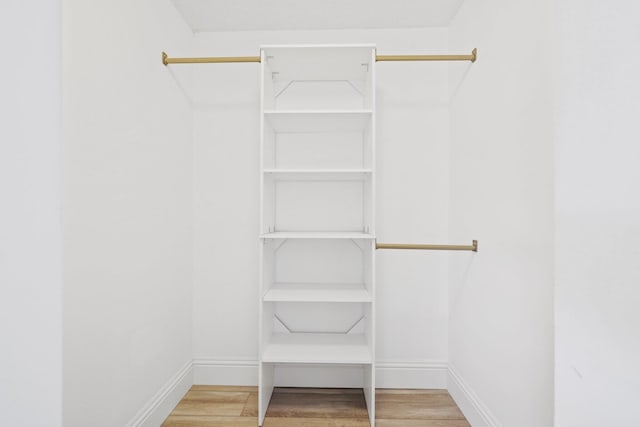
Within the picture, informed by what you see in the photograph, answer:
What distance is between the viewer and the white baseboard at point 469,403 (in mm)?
1692

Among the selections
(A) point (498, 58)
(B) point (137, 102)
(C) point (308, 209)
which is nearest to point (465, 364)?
(C) point (308, 209)

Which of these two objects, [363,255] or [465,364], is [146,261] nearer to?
[363,255]

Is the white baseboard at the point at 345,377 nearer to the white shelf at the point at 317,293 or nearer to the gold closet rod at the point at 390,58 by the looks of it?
the white shelf at the point at 317,293

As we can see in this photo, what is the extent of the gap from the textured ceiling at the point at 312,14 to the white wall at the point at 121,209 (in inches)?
6.2

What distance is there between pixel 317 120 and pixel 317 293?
928 millimetres

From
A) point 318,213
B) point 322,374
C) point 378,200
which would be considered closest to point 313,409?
point 322,374

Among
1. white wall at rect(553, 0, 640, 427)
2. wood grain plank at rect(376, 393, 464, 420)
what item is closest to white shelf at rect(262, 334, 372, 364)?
wood grain plank at rect(376, 393, 464, 420)

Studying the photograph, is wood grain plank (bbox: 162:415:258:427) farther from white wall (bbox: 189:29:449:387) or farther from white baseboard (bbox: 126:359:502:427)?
white wall (bbox: 189:29:449:387)

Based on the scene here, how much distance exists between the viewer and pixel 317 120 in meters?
2.08

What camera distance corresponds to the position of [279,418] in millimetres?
1936

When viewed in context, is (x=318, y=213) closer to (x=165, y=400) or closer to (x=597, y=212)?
(x=165, y=400)

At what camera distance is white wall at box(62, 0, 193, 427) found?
1259mm

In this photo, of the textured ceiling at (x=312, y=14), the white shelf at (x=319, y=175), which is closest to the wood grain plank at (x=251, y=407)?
the white shelf at (x=319, y=175)

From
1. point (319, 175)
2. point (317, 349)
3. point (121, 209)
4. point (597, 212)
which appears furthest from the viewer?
point (319, 175)
